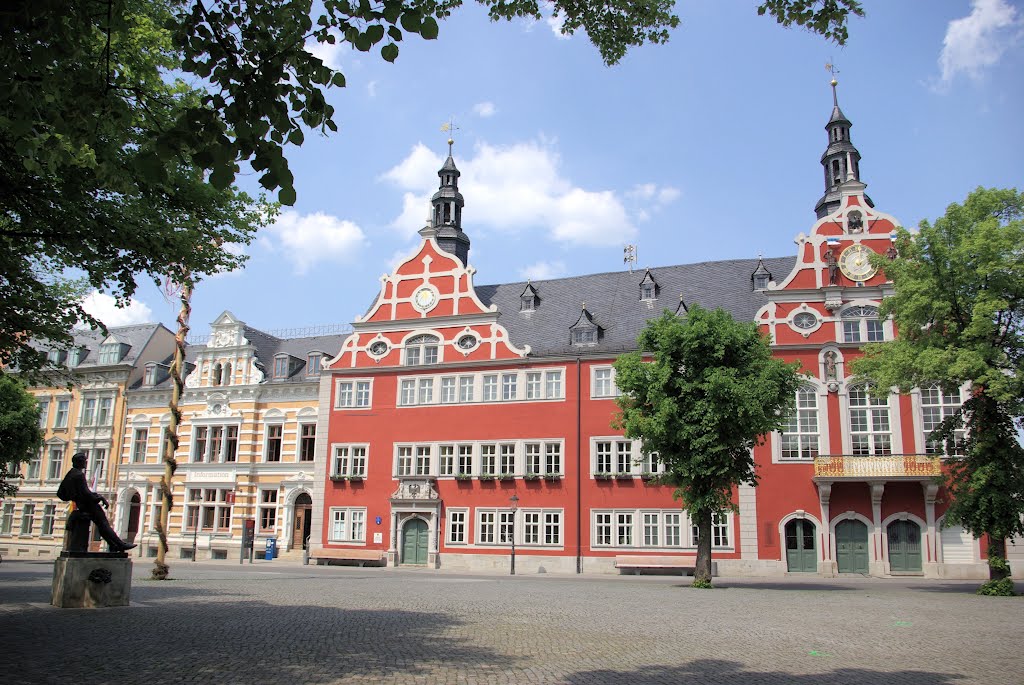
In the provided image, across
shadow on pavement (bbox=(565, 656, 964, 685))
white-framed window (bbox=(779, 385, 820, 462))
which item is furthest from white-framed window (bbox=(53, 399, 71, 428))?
shadow on pavement (bbox=(565, 656, 964, 685))

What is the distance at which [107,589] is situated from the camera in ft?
43.5

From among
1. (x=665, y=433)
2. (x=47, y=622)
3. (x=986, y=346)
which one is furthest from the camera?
(x=665, y=433)

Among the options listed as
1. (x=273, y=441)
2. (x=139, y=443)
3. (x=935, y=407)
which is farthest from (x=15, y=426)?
(x=935, y=407)

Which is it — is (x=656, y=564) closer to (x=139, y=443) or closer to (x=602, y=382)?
(x=602, y=382)

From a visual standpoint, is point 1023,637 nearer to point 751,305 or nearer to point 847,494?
point 847,494

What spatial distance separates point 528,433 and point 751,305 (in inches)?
482

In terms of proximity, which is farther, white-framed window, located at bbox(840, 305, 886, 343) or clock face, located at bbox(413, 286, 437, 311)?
clock face, located at bbox(413, 286, 437, 311)

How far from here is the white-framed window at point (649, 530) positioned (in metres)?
35.4

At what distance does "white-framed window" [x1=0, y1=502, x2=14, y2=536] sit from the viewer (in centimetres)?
5104

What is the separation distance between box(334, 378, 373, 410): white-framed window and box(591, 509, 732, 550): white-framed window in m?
13.3

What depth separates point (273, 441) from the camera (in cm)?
4547

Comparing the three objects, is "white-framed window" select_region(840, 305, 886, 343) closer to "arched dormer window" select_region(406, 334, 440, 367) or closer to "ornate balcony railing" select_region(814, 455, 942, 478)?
"ornate balcony railing" select_region(814, 455, 942, 478)

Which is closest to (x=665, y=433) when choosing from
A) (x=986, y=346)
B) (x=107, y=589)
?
(x=986, y=346)

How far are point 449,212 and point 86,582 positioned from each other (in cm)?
3512
